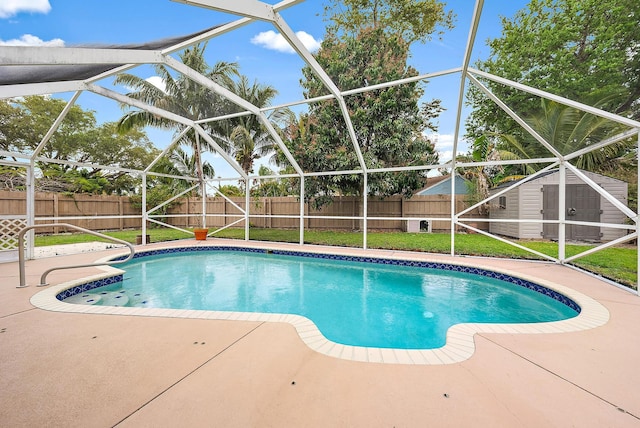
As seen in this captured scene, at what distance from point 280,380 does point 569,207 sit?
10.8m

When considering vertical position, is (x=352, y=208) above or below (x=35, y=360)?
above

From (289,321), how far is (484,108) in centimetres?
1637

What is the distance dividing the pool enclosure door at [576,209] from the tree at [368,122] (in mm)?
4037

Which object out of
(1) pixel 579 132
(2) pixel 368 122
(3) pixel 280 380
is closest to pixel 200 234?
(2) pixel 368 122

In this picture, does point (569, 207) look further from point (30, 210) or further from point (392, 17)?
point (30, 210)

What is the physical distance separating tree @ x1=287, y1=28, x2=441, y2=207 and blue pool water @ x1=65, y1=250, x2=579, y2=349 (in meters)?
4.38

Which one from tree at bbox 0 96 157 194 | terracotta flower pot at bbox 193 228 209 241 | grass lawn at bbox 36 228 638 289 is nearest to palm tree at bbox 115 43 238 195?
terracotta flower pot at bbox 193 228 209 241

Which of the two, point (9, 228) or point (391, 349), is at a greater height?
point (9, 228)

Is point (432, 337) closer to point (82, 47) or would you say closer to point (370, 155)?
point (82, 47)

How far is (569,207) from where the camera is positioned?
8.75 m

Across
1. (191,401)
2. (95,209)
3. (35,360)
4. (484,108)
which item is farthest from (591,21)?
(95,209)

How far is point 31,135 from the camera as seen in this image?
618 inches

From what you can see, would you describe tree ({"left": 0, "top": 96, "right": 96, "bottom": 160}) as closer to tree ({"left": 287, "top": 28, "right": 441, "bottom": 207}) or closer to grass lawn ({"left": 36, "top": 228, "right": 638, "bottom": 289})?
grass lawn ({"left": 36, "top": 228, "right": 638, "bottom": 289})

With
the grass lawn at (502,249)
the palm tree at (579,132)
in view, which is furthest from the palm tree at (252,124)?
the palm tree at (579,132)
